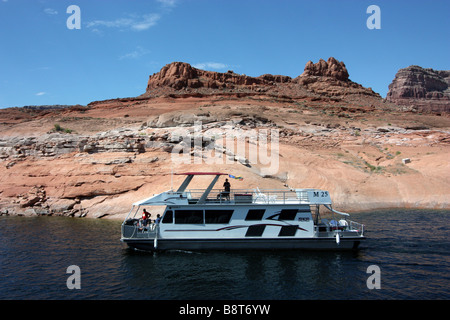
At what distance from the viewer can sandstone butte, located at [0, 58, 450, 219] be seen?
28.8 meters

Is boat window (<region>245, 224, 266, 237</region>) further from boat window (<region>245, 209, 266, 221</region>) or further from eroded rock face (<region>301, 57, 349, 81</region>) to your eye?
eroded rock face (<region>301, 57, 349, 81</region>)

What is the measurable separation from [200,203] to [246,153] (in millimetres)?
16637

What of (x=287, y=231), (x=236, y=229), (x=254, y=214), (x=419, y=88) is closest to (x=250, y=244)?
(x=236, y=229)

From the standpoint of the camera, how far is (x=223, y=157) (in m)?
31.6

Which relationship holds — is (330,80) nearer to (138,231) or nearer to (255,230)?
(255,230)

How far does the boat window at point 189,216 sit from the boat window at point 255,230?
2.61m

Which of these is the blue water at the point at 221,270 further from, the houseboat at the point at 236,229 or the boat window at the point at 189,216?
the boat window at the point at 189,216

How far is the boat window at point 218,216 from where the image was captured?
1764 cm

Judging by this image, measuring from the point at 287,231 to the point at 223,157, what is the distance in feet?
49.5

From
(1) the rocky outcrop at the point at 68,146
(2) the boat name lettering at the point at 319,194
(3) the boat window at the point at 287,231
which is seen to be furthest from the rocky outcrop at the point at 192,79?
(3) the boat window at the point at 287,231

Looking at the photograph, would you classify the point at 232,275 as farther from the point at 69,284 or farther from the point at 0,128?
the point at 0,128

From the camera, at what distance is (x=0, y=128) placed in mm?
57812

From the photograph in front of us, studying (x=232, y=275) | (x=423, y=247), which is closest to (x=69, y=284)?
(x=232, y=275)
